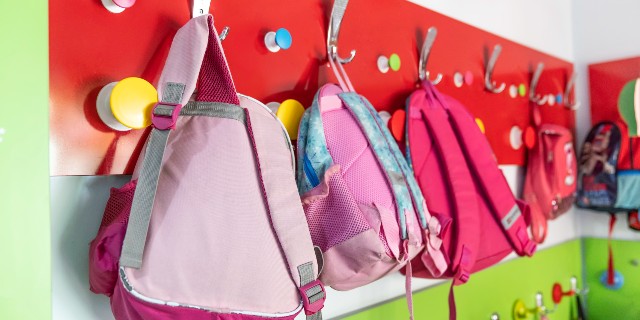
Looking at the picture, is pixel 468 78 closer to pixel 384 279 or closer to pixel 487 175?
pixel 487 175

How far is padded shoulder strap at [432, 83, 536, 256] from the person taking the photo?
93 cm

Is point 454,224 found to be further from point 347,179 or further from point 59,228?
point 59,228

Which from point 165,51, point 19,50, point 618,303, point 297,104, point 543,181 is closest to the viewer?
point 19,50

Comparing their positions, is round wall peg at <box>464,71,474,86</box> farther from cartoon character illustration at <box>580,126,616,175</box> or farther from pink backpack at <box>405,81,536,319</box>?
cartoon character illustration at <box>580,126,616,175</box>

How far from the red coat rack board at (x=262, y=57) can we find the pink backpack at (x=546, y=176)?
0.07 meters

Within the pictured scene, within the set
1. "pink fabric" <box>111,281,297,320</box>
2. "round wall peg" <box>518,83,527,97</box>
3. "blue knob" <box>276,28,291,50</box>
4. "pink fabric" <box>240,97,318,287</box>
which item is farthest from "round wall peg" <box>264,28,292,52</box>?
"round wall peg" <box>518,83,527,97</box>

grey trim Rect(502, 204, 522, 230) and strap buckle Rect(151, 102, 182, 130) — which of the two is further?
grey trim Rect(502, 204, 522, 230)

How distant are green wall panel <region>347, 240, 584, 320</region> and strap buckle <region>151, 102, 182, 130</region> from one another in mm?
483

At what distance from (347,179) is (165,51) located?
28cm

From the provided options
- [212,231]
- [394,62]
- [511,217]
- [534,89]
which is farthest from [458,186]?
[534,89]

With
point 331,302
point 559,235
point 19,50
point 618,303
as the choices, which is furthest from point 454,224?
point 618,303

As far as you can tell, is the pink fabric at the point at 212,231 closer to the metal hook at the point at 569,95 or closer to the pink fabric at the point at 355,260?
the pink fabric at the point at 355,260

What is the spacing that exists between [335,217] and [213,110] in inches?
8.6

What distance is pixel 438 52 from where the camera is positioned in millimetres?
1047
